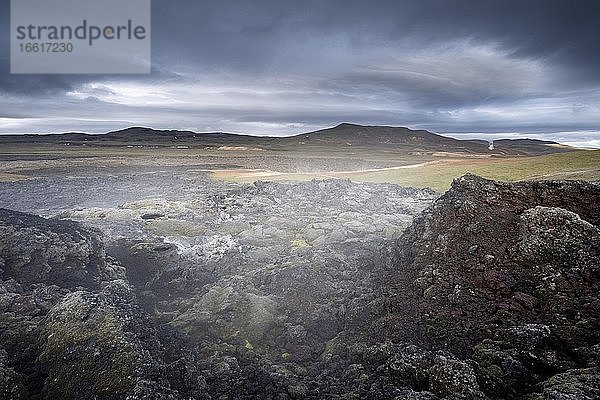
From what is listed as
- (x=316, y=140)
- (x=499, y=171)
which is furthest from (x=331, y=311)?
(x=316, y=140)

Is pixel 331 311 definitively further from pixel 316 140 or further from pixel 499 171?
pixel 316 140

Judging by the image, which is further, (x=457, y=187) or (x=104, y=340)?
(x=457, y=187)

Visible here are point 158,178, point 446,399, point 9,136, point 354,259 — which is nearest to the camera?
point 446,399

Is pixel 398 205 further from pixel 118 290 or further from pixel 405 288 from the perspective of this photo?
pixel 118 290

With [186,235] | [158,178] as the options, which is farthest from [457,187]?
[158,178]

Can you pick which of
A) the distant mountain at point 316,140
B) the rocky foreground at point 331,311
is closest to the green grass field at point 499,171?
the rocky foreground at point 331,311

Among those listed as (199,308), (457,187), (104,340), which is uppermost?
(457,187)

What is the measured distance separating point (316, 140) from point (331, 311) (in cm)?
12300

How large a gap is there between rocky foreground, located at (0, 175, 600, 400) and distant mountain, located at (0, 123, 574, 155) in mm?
100037

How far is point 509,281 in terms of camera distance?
6531 millimetres

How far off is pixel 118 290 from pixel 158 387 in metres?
3.89

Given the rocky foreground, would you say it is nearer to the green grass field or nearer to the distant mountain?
the green grass field

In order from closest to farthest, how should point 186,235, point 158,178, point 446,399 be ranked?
point 446,399, point 186,235, point 158,178

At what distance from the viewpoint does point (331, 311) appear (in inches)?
304
